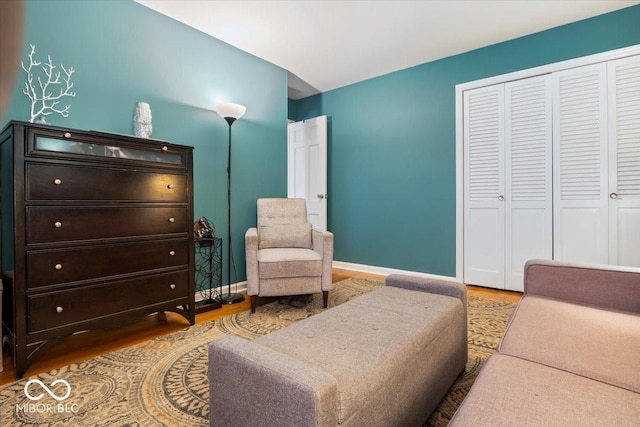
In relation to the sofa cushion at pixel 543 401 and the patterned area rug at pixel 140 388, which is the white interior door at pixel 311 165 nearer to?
the patterned area rug at pixel 140 388

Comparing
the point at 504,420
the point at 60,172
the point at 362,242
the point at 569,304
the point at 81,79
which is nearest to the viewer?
the point at 504,420

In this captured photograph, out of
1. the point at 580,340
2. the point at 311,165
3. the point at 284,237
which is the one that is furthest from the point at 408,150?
the point at 580,340

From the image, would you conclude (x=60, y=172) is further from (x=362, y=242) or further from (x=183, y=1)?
(x=362, y=242)

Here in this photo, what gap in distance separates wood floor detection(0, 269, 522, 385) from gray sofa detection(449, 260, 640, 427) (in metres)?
1.47

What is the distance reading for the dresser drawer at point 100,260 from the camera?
1731 millimetres

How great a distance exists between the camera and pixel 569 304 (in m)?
1.54

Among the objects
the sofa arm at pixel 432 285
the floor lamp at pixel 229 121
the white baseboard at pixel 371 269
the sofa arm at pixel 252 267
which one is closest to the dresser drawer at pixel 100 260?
the sofa arm at pixel 252 267

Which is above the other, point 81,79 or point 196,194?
point 81,79

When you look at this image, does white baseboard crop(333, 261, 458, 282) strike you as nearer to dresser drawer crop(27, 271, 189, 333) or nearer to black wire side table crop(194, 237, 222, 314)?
black wire side table crop(194, 237, 222, 314)

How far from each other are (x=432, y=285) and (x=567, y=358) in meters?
0.72

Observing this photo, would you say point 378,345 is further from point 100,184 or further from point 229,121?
point 229,121

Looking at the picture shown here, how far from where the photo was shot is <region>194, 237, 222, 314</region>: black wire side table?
2.82 meters

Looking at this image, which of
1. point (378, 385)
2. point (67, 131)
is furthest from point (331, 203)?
point (378, 385)

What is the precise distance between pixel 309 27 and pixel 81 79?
6.02 ft
